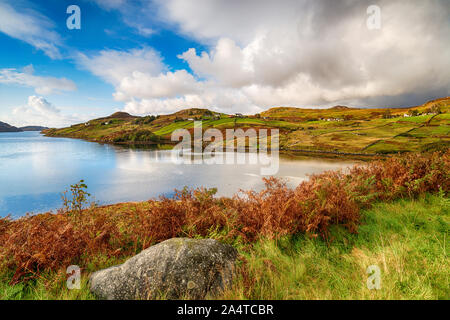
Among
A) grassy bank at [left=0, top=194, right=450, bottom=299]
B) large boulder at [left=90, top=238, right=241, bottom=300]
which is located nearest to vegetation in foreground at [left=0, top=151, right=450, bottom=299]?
grassy bank at [left=0, top=194, right=450, bottom=299]

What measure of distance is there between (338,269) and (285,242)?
1.31m

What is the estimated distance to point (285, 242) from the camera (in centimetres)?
490

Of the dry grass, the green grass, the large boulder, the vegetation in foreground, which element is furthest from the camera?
the dry grass

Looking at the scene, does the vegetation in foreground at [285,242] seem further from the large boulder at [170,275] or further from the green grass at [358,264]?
the large boulder at [170,275]

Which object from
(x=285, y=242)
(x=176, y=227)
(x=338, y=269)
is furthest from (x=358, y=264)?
(x=176, y=227)

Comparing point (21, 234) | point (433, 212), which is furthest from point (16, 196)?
point (433, 212)

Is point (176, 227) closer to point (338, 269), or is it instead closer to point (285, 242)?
point (285, 242)

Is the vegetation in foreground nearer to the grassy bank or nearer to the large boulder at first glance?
the grassy bank

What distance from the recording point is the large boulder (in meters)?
3.20

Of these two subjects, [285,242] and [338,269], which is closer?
[338,269]

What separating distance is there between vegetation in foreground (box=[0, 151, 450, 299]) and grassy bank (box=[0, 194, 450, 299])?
0.02m

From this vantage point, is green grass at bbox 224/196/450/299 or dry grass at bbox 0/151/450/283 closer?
green grass at bbox 224/196/450/299

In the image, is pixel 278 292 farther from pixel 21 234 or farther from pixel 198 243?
pixel 21 234
